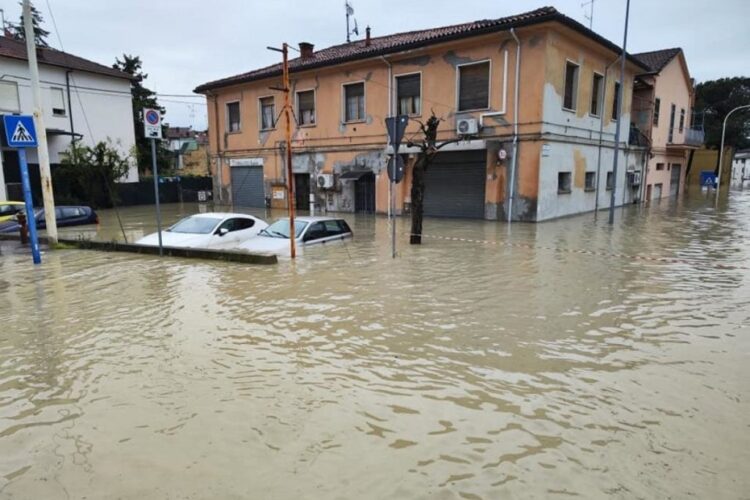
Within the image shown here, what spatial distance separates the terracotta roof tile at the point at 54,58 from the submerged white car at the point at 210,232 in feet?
64.7

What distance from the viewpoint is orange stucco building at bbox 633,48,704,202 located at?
26234 millimetres

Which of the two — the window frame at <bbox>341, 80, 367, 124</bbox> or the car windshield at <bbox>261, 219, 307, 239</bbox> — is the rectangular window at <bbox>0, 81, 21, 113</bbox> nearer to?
the window frame at <bbox>341, 80, 367, 124</bbox>

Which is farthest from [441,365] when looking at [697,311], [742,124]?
[742,124]

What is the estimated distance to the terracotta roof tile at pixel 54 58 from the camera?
84.3 ft

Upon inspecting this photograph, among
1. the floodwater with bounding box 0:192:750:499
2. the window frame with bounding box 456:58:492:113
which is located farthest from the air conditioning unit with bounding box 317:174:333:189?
the floodwater with bounding box 0:192:750:499

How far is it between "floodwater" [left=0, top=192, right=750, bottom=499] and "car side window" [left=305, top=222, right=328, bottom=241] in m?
2.75

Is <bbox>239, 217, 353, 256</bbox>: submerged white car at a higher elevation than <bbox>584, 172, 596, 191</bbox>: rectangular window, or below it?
below

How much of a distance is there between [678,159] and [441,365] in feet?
115

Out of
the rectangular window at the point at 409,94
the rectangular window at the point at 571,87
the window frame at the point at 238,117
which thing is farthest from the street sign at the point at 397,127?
the window frame at the point at 238,117

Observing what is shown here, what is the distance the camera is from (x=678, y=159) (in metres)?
33.2

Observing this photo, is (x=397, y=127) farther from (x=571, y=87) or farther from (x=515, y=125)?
(x=571, y=87)

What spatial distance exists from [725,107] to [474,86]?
5080 cm

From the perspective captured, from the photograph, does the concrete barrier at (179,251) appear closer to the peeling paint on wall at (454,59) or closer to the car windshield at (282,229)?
the car windshield at (282,229)

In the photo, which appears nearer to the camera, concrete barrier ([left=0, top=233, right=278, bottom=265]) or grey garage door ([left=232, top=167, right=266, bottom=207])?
concrete barrier ([left=0, top=233, right=278, bottom=265])
